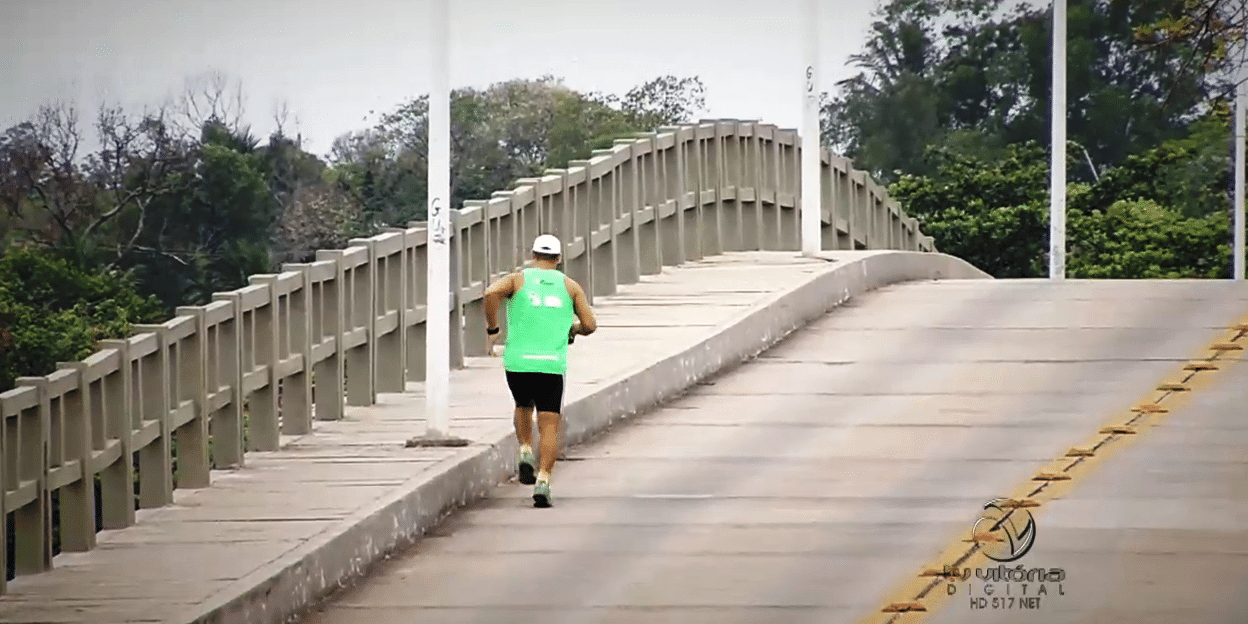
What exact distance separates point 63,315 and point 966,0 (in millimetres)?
41057

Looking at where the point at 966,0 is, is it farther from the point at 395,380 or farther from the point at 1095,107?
the point at 395,380

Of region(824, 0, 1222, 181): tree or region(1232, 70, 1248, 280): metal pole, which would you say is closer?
region(1232, 70, 1248, 280): metal pole

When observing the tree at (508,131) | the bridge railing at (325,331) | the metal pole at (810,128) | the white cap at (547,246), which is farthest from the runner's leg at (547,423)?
the tree at (508,131)

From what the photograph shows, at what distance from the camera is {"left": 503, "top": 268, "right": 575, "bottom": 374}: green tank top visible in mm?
16375

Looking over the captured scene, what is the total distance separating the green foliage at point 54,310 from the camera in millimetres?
59406

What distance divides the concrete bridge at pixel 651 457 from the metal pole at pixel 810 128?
0.99 m

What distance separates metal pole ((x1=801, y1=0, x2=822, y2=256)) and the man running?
946 centimetres

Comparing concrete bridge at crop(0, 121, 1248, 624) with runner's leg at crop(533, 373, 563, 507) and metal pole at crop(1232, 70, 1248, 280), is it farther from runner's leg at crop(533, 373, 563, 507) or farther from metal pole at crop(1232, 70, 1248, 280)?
metal pole at crop(1232, 70, 1248, 280)

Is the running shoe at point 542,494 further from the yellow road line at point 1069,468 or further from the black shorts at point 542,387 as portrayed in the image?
the yellow road line at point 1069,468

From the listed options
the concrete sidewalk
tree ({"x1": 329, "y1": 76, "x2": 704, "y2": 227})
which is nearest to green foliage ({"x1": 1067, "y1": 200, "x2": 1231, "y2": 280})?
tree ({"x1": 329, "y1": 76, "x2": 704, "y2": 227})

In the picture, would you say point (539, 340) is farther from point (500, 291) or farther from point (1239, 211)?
point (1239, 211)

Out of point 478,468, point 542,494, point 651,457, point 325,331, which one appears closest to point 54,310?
point 325,331

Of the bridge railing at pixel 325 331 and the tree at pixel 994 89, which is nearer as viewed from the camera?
the bridge railing at pixel 325 331

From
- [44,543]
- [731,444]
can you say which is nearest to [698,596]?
[44,543]
